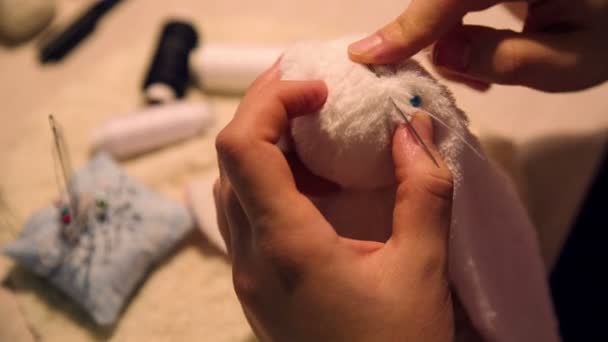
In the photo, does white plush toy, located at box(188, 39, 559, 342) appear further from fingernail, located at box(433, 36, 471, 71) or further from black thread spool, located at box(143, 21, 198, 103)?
black thread spool, located at box(143, 21, 198, 103)

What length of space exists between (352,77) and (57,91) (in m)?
0.50

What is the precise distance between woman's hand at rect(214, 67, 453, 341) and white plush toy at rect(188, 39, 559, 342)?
0.02m

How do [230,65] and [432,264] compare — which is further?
[230,65]

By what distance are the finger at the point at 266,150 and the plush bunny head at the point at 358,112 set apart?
2 centimetres

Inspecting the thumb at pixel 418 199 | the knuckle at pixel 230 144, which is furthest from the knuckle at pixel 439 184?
the knuckle at pixel 230 144

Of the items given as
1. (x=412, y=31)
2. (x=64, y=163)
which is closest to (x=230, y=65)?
(x=64, y=163)

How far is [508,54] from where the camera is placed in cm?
41

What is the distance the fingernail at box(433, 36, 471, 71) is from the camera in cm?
40

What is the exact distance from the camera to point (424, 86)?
0.34m

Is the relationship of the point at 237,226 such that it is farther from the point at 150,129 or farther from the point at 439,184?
the point at 150,129

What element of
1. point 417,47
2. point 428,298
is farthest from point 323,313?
point 417,47

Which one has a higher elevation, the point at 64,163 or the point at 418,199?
the point at 418,199

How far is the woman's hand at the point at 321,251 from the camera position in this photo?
11.1 inches

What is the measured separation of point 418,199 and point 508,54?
0.18 meters
